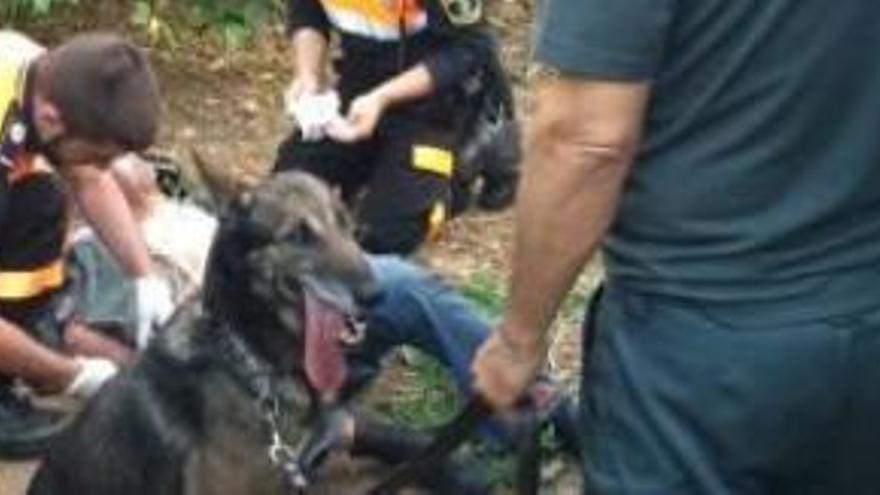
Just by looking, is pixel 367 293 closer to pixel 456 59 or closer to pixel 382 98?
pixel 382 98

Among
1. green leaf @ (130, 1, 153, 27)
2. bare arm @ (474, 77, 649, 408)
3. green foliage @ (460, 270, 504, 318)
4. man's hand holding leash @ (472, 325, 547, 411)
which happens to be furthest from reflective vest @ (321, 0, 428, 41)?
bare arm @ (474, 77, 649, 408)

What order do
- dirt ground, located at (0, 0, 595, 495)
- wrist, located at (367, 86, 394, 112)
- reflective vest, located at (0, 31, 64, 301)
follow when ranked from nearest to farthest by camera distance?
reflective vest, located at (0, 31, 64, 301) → wrist, located at (367, 86, 394, 112) → dirt ground, located at (0, 0, 595, 495)

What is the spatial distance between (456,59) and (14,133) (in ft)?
4.85

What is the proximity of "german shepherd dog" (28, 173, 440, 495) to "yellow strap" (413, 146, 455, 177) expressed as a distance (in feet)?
4.35

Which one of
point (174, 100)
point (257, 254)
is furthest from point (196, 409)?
point (174, 100)

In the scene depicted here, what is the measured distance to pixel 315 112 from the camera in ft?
18.7

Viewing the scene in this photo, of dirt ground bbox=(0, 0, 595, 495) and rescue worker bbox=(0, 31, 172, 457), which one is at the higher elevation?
rescue worker bbox=(0, 31, 172, 457)

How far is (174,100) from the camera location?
25.0ft

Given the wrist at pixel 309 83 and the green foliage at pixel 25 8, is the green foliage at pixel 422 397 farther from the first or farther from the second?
the green foliage at pixel 25 8

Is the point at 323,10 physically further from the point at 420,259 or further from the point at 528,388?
the point at 528,388

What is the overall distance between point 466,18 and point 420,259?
97 cm

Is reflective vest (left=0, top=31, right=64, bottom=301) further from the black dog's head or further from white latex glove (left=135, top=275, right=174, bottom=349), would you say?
the black dog's head

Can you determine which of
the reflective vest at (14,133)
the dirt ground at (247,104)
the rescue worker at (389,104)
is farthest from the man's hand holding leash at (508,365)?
the dirt ground at (247,104)

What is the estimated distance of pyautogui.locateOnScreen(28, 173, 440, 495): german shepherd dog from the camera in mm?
4352
